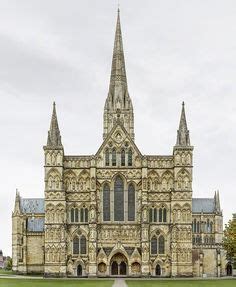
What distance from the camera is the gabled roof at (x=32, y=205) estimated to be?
143250 millimetres

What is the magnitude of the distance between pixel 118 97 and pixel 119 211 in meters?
30.9

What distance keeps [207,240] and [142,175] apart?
40.4m

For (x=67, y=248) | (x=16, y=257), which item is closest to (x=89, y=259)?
(x=67, y=248)

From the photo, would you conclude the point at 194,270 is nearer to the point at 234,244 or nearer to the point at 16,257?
the point at 234,244

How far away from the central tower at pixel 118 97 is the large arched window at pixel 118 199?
2325cm

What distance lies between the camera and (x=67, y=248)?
358 ft

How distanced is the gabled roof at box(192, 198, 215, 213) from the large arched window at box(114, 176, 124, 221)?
41.5 metres

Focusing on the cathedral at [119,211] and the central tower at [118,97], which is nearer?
the cathedral at [119,211]

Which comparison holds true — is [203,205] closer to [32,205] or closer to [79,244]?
[32,205]

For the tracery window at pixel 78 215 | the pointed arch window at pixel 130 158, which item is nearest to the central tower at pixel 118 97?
the pointed arch window at pixel 130 158

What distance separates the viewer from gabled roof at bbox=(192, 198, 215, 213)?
149375mm

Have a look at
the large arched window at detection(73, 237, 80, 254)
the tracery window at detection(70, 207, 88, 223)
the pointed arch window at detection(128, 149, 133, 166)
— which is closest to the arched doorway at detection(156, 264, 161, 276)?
the large arched window at detection(73, 237, 80, 254)

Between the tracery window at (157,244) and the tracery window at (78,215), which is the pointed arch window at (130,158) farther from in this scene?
the tracery window at (157,244)

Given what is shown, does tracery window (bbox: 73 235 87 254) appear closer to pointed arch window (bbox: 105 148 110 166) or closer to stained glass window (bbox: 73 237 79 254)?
stained glass window (bbox: 73 237 79 254)
